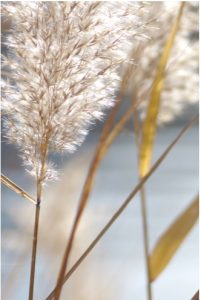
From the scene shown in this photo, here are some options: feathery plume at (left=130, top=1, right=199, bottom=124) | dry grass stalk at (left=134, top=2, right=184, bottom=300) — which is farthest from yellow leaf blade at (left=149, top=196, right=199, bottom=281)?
feathery plume at (left=130, top=1, right=199, bottom=124)

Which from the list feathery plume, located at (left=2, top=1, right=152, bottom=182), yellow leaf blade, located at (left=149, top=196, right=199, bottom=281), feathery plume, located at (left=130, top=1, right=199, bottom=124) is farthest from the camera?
feathery plume, located at (left=130, top=1, right=199, bottom=124)

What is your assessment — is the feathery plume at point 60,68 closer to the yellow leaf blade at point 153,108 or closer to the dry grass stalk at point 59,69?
the dry grass stalk at point 59,69

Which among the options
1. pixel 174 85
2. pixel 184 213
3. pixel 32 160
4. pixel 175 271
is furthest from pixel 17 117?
pixel 175 271

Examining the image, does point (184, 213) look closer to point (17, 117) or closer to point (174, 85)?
point (17, 117)

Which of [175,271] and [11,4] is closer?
[11,4]

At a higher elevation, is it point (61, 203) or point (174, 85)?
point (174, 85)

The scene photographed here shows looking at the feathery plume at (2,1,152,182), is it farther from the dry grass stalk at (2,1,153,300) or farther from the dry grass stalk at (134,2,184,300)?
the dry grass stalk at (134,2,184,300)

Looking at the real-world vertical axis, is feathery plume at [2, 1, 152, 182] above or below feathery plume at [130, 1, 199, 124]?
above
